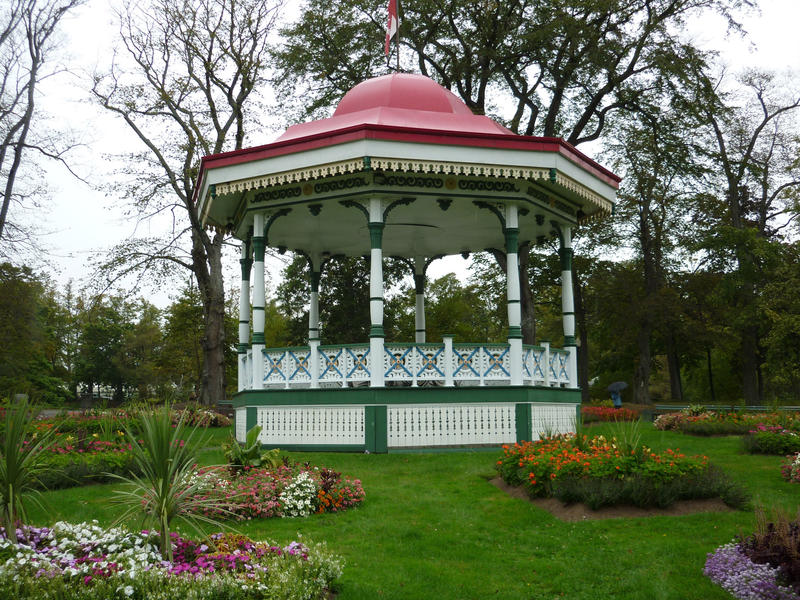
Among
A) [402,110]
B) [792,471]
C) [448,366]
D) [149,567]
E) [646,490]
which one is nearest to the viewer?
[149,567]

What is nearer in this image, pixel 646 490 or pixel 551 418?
pixel 646 490

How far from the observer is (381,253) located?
14.1 m

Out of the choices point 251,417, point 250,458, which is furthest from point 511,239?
point 250,458

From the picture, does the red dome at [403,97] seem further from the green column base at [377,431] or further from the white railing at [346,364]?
the green column base at [377,431]

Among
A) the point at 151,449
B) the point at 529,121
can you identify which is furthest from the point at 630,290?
the point at 151,449

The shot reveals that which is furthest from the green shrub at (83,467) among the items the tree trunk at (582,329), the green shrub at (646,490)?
the tree trunk at (582,329)

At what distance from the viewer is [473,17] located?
82.1ft

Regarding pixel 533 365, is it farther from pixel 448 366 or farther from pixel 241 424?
pixel 241 424

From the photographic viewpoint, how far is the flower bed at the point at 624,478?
8.16 m

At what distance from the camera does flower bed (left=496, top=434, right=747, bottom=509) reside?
321 inches

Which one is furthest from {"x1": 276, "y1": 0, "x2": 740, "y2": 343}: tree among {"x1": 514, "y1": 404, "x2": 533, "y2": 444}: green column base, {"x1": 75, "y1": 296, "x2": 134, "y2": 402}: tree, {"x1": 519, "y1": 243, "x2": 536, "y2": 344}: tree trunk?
{"x1": 75, "y1": 296, "x2": 134, "y2": 402}: tree

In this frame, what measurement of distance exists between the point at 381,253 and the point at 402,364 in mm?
2273

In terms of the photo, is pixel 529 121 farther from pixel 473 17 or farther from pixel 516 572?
pixel 516 572

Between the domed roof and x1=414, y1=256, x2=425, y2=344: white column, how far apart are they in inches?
217
